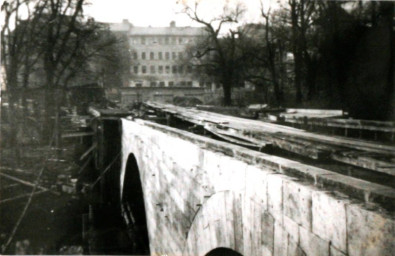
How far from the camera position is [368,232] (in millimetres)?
1463

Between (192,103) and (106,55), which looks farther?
(192,103)

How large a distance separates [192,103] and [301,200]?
439 inches

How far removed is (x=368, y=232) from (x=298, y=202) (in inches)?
19.8

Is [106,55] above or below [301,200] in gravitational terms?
above

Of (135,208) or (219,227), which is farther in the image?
(135,208)

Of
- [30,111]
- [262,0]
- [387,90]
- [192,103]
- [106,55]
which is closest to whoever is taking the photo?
[387,90]

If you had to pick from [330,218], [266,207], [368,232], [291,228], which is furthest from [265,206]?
[368,232]

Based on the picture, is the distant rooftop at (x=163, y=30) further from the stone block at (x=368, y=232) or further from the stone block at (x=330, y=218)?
the stone block at (x=368, y=232)

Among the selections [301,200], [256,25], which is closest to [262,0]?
[256,25]

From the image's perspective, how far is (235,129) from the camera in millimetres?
5344

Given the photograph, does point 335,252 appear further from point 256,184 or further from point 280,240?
point 256,184

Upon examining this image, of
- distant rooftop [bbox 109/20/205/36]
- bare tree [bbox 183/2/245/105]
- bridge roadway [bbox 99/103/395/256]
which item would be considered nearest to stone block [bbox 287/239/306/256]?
bridge roadway [bbox 99/103/395/256]

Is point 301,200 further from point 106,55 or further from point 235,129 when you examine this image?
point 106,55

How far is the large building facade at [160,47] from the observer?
6781 millimetres
